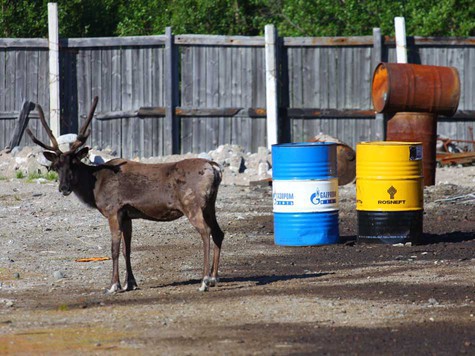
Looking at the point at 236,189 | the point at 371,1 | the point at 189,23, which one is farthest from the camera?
the point at 189,23

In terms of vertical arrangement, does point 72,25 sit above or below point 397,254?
above

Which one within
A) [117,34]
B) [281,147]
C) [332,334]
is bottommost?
[332,334]

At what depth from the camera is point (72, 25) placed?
26.6 meters

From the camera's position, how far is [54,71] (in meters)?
22.6

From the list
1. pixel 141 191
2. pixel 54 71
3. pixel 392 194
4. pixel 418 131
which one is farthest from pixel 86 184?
pixel 54 71

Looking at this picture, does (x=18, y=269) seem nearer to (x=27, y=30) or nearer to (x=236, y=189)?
(x=236, y=189)

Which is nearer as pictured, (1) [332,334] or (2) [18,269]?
(1) [332,334]

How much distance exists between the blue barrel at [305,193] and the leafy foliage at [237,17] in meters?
10.7

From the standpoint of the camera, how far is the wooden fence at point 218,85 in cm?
2208

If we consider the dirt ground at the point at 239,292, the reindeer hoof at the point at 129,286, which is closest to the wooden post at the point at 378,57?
the dirt ground at the point at 239,292

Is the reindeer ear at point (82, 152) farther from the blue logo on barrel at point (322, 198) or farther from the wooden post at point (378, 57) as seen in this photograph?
the wooden post at point (378, 57)

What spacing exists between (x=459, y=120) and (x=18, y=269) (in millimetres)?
12011

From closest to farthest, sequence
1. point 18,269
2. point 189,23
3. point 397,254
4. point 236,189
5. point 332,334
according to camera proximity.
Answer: point 332,334, point 18,269, point 397,254, point 236,189, point 189,23

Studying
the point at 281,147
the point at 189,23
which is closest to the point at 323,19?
the point at 189,23
